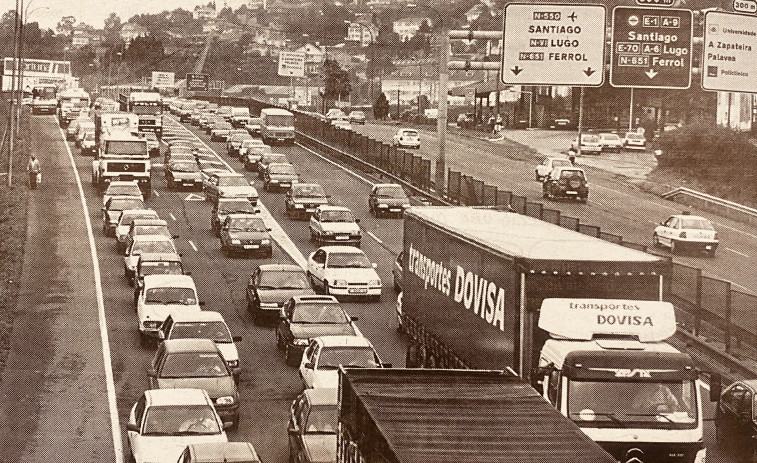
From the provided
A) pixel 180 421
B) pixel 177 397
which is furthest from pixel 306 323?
pixel 180 421

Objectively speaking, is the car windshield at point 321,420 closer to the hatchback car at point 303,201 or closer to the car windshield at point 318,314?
the car windshield at point 318,314

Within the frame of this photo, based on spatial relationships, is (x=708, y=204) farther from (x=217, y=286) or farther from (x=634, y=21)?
(x=634, y=21)

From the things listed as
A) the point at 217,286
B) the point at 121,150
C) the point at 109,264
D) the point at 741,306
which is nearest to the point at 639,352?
the point at 741,306

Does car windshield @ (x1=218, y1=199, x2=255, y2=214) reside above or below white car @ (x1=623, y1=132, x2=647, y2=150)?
below

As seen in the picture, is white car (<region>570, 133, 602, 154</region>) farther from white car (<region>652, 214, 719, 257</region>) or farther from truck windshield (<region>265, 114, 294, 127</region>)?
white car (<region>652, 214, 719, 257</region>)

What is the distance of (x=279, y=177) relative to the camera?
62.3 m

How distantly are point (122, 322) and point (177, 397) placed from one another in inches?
539

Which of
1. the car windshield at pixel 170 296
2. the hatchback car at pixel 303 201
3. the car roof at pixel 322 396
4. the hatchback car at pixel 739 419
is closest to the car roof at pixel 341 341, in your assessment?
the car roof at pixel 322 396

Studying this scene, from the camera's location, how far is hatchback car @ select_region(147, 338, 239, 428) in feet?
78.2

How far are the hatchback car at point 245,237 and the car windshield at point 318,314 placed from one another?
14319mm

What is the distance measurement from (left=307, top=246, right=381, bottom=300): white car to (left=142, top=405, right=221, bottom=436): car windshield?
16104mm

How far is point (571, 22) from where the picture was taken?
96.5 feet

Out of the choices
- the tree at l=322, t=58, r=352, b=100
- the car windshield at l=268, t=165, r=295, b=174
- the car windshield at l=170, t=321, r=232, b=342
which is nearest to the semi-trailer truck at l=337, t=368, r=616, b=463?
the car windshield at l=170, t=321, r=232, b=342

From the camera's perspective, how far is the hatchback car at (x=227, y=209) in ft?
162
